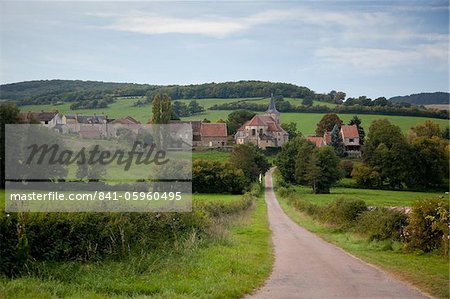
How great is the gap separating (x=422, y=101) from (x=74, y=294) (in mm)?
98919

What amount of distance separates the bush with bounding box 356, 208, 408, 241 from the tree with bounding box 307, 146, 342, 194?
5036cm

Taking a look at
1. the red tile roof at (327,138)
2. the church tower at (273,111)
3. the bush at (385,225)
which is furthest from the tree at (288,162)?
the bush at (385,225)

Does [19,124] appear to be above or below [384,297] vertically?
above

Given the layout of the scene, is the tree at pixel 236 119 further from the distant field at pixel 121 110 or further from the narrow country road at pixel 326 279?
the narrow country road at pixel 326 279

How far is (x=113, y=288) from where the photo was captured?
944 centimetres

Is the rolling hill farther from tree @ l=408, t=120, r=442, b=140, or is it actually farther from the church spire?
the church spire

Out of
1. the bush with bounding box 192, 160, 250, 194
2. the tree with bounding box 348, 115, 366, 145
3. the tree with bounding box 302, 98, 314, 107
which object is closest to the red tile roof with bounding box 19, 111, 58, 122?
the bush with bounding box 192, 160, 250, 194

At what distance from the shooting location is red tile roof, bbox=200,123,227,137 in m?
112

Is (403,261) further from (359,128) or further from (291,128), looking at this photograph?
(291,128)

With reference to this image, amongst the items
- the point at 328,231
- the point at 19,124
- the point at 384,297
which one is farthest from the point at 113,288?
the point at 19,124

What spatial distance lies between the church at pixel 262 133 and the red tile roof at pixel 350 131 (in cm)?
1767

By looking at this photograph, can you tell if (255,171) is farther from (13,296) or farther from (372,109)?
(13,296)

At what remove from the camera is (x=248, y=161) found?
7812 cm

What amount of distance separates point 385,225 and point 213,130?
9487 centimetres
